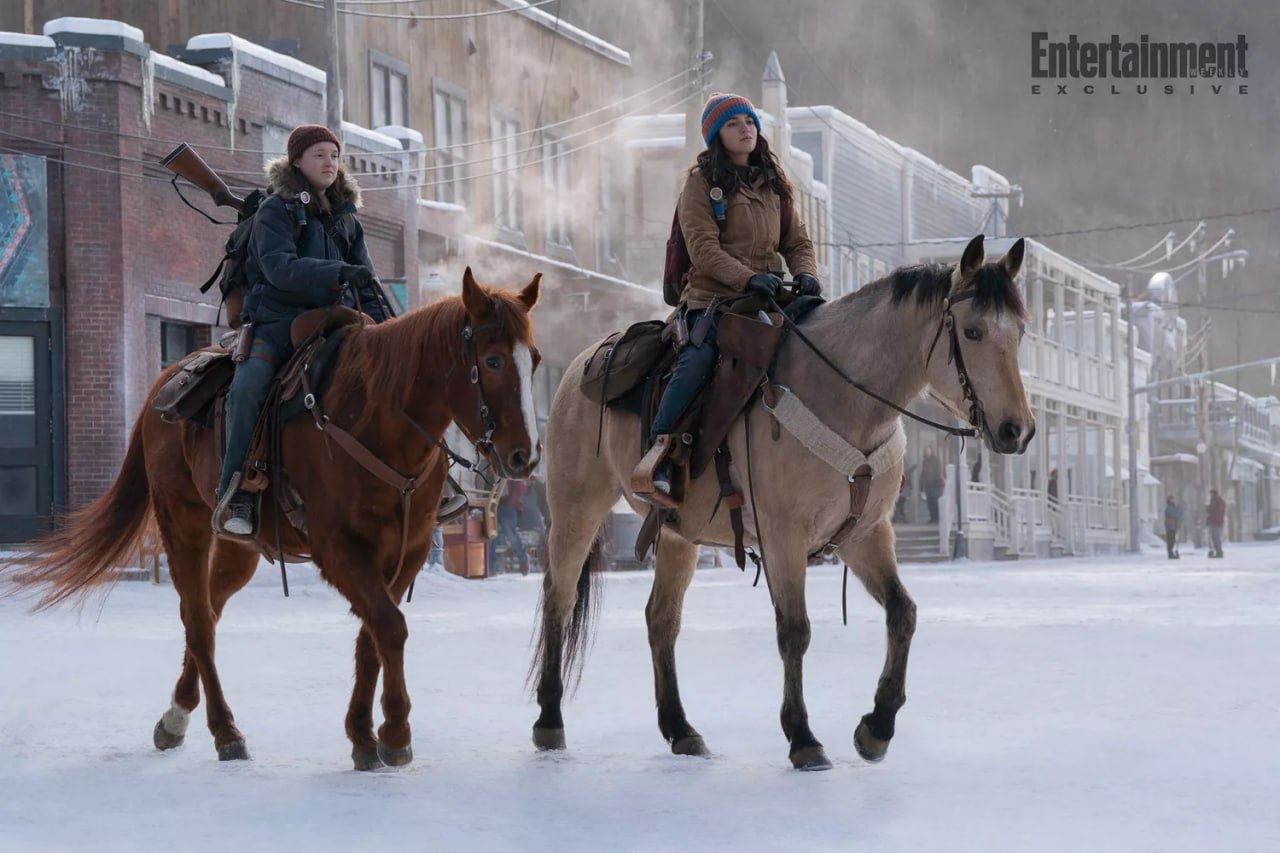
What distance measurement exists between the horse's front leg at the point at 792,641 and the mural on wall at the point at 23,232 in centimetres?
1890

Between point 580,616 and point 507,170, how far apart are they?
2948cm

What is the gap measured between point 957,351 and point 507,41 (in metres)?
33.2

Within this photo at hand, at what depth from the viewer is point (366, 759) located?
725cm

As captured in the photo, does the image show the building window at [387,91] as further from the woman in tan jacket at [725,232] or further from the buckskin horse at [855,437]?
the buckskin horse at [855,437]

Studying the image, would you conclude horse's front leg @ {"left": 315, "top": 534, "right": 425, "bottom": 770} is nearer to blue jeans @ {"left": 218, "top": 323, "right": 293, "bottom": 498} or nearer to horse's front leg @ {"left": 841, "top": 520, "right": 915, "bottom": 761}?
blue jeans @ {"left": 218, "top": 323, "right": 293, "bottom": 498}

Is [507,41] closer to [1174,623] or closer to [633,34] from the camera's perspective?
[633,34]

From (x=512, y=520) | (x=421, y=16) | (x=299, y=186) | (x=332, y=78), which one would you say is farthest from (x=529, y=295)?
(x=421, y=16)

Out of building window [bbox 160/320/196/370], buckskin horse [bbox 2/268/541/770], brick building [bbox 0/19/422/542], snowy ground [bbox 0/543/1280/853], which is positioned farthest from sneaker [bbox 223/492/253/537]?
building window [bbox 160/320/196/370]

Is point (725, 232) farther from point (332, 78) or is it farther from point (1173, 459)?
point (1173, 459)

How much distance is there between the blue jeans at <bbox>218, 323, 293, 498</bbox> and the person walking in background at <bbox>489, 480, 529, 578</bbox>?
1868cm

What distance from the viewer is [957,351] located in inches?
285

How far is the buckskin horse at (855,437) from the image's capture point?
283 inches

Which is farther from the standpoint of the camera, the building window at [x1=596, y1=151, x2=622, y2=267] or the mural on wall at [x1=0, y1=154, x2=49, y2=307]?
the building window at [x1=596, y1=151, x2=622, y2=267]

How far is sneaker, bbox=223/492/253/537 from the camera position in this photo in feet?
25.0
